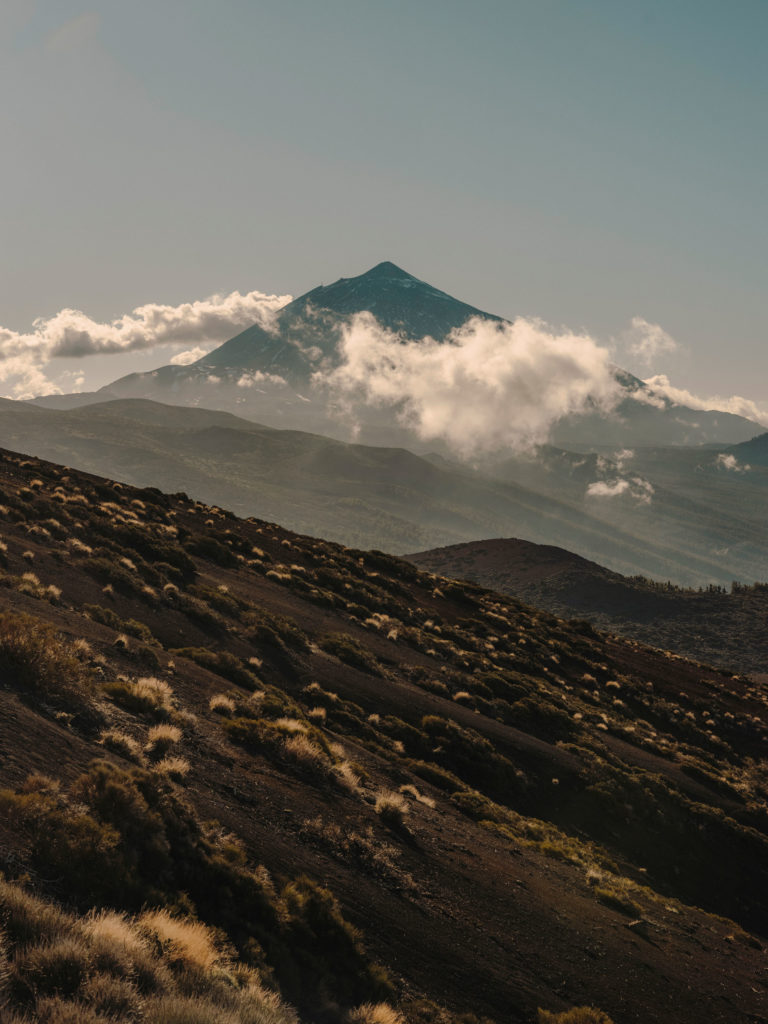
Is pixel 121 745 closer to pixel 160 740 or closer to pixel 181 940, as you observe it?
pixel 160 740

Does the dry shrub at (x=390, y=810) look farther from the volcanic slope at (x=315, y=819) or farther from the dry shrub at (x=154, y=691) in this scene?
the dry shrub at (x=154, y=691)

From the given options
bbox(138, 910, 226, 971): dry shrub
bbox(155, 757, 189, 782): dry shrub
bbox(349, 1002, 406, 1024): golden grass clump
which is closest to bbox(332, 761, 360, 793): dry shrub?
bbox(155, 757, 189, 782): dry shrub

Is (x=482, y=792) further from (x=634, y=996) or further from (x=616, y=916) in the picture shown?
(x=634, y=996)

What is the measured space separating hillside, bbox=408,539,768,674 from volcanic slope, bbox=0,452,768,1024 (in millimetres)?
73049

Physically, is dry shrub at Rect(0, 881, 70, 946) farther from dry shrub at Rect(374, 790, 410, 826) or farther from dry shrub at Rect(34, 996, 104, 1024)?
dry shrub at Rect(374, 790, 410, 826)

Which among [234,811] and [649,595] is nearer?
[234,811]

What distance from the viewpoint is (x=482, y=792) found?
77.4ft

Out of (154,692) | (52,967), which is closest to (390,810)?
(154,692)

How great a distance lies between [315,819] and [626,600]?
125m

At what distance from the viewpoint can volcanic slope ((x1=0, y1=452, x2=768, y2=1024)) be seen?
8.25 meters

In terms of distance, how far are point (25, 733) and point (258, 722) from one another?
263 inches

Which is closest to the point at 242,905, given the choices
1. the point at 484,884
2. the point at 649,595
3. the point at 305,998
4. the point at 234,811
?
the point at 305,998

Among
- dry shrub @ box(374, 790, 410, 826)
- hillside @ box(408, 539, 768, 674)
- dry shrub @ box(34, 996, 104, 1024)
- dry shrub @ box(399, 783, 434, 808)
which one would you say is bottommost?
dry shrub @ box(399, 783, 434, 808)

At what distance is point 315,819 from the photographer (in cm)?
1340
